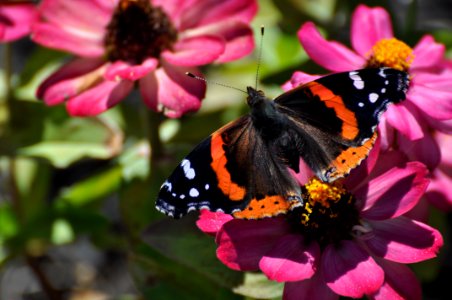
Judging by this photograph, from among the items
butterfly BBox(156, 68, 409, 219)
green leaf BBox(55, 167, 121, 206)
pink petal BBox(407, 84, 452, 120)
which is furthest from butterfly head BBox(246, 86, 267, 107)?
green leaf BBox(55, 167, 121, 206)

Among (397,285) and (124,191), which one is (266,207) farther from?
(124,191)

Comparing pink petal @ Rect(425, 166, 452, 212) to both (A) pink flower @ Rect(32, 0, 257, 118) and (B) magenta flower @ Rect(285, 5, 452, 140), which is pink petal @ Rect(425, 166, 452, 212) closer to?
(B) magenta flower @ Rect(285, 5, 452, 140)

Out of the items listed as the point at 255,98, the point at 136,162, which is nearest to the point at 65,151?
the point at 136,162

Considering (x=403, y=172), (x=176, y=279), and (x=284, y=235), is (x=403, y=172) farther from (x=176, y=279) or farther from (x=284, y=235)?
(x=176, y=279)

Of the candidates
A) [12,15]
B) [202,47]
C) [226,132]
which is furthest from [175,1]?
[226,132]

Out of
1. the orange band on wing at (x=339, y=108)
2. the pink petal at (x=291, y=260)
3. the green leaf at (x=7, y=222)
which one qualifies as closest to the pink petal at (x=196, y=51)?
the orange band on wing at (x=339, y=108)

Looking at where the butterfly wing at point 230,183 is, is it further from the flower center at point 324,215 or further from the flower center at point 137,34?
the flower center at point 137,34
